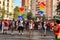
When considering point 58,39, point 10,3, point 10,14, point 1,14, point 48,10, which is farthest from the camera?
point 48,10

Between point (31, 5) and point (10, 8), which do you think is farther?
point (31, 5)

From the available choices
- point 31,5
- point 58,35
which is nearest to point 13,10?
point 31,5

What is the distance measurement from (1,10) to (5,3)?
1875cm

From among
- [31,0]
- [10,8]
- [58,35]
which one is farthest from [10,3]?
[58,35]

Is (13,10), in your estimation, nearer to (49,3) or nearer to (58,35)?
(49,3)

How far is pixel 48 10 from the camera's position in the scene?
144750mm

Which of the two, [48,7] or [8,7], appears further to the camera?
[48,7]

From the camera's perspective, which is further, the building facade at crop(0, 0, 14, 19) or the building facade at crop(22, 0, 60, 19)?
the building facade at crop(22, 0, 60, 19)

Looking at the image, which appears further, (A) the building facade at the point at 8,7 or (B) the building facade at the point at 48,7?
(B) the building facade at the point at 48,7

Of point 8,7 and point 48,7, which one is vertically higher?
point 8,7

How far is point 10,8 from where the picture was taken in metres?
134

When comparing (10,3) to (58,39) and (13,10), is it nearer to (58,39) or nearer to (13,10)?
(13,10)

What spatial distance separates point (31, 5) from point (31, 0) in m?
4.35

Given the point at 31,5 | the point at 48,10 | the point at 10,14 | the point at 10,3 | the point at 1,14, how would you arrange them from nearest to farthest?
the point at 1,14
the point at 10,14
the point at 10,3
the point at 48,10
the point at 31,5
